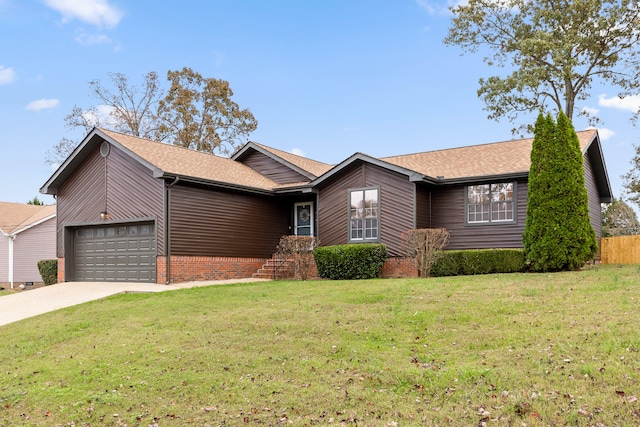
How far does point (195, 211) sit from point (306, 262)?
13.3 ft

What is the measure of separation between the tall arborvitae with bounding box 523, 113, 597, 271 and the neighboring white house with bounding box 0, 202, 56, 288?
25025 mm

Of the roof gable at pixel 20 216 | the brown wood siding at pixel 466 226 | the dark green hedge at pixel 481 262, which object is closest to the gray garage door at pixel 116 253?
the dark green hedge at pixel 481 262

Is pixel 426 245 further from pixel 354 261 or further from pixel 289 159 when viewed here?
pixel 289 159

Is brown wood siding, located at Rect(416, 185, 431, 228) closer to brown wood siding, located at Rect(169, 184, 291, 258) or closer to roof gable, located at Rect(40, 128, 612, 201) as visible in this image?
roof gable, located at Rect(40, 128, 612, 201)

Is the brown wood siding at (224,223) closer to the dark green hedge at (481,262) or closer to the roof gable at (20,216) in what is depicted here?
the dark green hedge at (481,262)

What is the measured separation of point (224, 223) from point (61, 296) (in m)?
5.61

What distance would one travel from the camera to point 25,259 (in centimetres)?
3028

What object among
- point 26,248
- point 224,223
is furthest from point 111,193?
point 26,248

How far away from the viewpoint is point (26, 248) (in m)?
30.4

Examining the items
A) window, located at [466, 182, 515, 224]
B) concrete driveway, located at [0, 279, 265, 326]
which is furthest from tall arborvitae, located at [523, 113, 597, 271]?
concrete driveway, located at [0, 279, 265, 326]

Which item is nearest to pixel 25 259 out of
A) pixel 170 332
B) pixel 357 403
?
pixel 170 332

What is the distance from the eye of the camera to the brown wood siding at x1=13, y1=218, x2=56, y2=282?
3011cm

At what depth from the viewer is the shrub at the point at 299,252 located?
18125 mm

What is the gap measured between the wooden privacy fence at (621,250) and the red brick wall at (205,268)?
1349 cm
